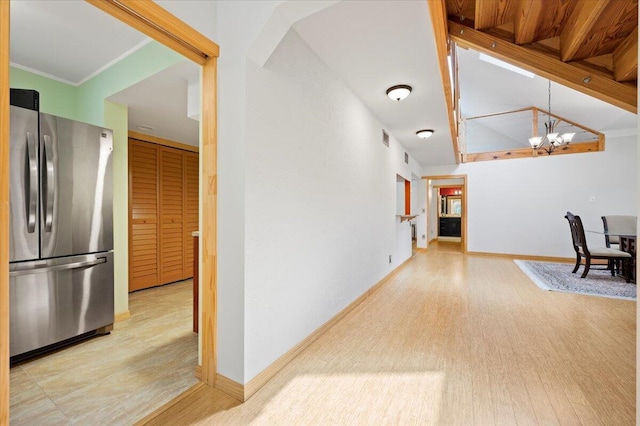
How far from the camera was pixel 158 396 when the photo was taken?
1.63 m

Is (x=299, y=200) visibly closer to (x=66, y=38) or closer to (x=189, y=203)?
(x=66, y=38)

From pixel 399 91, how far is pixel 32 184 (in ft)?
10.9

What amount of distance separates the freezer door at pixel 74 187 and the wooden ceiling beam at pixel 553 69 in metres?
3.46

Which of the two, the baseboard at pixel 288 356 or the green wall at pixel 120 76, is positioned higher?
the green wall at pixel 120 76

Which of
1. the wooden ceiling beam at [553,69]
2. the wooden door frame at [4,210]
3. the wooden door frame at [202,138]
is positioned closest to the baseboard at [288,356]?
Result: the wooden door frame at [202,138]

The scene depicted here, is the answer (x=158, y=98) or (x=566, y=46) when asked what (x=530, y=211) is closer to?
(x=566, y=46)

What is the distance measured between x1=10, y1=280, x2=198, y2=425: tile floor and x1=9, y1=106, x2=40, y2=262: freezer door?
86 centimetres

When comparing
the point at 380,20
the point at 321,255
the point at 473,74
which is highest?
the point at 473,74

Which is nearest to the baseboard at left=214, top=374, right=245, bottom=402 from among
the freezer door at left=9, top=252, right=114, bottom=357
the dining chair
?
the freezer door at left=9, top=252, right=114, bottom=357

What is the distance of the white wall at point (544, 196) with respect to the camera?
564 cm

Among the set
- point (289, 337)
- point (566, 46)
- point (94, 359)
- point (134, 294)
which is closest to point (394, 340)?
point (289, 337)

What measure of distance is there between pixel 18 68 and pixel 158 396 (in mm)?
3268

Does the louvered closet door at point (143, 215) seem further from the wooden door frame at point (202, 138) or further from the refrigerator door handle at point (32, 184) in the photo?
the wooden door frame at point (202, 138)

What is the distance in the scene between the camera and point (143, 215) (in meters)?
3.96
